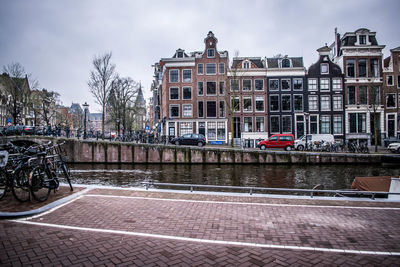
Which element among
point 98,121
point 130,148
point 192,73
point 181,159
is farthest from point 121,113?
point 98,121

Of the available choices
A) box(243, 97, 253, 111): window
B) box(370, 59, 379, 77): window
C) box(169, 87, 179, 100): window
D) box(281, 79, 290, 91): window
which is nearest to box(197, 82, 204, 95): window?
box(169, 87, 179, 100): window

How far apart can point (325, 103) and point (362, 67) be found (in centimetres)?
719

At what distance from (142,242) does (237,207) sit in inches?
108

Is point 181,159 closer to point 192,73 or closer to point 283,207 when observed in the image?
point 192,73

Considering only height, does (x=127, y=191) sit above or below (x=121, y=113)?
below

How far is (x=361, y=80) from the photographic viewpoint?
110 feet

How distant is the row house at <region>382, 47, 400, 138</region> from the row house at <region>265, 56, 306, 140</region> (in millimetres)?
11334

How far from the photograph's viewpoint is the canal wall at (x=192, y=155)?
76.9 feet

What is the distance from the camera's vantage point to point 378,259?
11.7 feet

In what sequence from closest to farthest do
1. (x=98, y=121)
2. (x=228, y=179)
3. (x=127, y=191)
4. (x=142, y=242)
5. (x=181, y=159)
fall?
(x=142, y=242) → (x=127, y=191) → (x=228, y=179) → (x=181, y=159) → (x=98, y=121)

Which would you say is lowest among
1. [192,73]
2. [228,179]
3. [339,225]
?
[228,179]

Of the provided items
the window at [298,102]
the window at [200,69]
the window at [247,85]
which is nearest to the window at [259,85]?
the window at [247,85]

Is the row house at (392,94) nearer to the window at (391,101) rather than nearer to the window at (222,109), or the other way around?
the window at (391,101)

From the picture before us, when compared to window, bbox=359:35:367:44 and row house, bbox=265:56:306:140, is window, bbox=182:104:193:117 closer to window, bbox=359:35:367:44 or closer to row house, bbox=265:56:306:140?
row house, bbox=265:56:306:140
